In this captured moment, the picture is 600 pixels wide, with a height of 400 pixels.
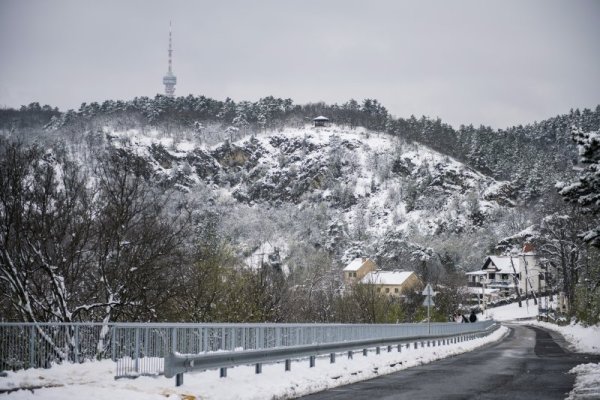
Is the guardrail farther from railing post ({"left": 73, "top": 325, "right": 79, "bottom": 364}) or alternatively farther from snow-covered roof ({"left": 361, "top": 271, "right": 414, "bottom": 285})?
snow-covered roof ({"left": 361, "top": 271, "right": 414, "bottom": 285})

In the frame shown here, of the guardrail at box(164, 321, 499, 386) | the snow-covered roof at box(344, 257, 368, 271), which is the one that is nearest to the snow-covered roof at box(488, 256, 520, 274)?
the snow-covered roof at box(344, 257, 368, 271)

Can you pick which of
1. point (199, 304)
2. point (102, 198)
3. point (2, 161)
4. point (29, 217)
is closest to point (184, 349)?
point (29, 217)

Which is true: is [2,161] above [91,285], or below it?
above

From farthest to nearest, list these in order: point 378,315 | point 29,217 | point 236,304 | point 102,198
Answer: point 378,315, point 236,304, point 102,198, point 29,217

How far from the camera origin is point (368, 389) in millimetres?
17203

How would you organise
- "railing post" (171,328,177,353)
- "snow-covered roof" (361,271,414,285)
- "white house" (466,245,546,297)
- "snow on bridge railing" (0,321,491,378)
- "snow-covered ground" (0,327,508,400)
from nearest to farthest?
"snow-covered ground" (0,327,508,400), "snow on bridge railing" (0,321,491,378), "railing post" (171,328,177,353), "snow-covered roof" (361,271,414,285), "white house" (466,245,546,297)

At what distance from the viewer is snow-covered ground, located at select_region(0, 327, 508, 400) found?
13.0 meters

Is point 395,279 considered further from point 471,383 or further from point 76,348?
point 76,348

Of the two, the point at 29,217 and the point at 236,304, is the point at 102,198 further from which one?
the point at 236,304

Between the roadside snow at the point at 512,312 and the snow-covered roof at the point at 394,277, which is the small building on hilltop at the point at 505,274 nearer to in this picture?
the snow-covered roof at the point at 394,277

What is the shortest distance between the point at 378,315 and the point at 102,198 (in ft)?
159

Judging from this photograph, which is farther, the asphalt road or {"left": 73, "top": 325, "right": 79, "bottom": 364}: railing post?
{"left": 73, "top": 325, "right": 79, "bottom": 364}: railing post

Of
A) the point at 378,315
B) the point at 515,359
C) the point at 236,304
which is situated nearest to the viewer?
the point at 515,359

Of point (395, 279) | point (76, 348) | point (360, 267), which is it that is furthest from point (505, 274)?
point (76, 348)
